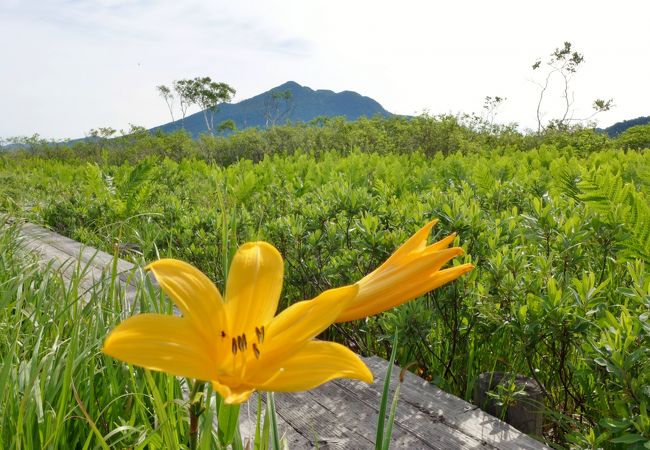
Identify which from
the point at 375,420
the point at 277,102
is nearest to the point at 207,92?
the point at 277,102

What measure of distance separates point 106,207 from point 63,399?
4998 mm

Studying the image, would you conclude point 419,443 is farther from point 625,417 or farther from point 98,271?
point 98,271

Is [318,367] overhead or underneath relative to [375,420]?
overhead

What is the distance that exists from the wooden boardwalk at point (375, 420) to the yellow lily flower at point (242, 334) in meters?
1.16

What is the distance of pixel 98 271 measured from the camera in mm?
3566

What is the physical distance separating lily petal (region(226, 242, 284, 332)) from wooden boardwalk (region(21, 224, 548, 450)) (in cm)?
116

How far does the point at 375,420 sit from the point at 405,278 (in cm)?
145

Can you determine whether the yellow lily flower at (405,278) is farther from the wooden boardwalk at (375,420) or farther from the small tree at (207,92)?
the small tree at (207,92)

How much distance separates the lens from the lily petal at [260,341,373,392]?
465 mm

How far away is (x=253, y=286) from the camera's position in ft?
1.74

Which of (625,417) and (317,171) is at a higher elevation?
(317,171)

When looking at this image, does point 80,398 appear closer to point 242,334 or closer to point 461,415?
point 461,415

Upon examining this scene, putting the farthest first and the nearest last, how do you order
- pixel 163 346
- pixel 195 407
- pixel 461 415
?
pixel 461 415 < pixel 195 407 < pixel 163 346

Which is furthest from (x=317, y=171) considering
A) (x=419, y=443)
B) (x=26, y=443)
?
(x=26, y=443)
